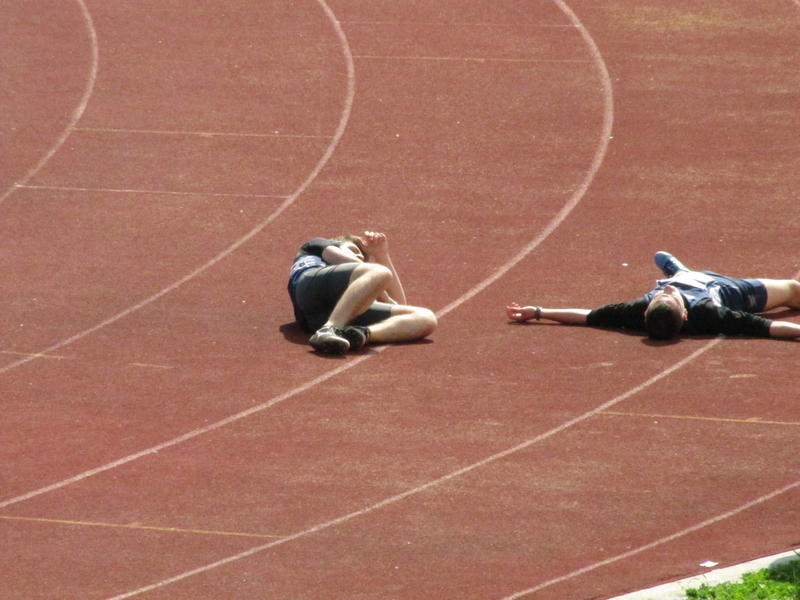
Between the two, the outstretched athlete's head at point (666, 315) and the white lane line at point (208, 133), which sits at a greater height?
the outstretched athlete's head at point (666, 315)

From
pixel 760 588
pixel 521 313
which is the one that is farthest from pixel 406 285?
pixel 760 588

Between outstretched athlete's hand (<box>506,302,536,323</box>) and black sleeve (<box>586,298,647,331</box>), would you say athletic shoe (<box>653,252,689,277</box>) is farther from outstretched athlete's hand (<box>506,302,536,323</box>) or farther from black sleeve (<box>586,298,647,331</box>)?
outstretched athlete's hand (<box>506,302,536,323</box>)

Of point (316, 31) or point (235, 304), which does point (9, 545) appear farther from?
point (316, 31)

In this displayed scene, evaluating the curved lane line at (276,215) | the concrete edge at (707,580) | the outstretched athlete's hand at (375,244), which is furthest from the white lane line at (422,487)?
the outstretched athlete's hand at (375,244)

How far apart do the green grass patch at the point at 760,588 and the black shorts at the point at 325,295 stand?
4.12m

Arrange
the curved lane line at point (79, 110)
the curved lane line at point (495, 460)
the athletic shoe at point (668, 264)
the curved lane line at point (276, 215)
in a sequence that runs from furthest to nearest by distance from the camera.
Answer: the curved lane line at point (79, 110)
the athletic shoe at point (668, 264)
the curved lane line at point (276, 215)
the curved lane line at point (495, 460)

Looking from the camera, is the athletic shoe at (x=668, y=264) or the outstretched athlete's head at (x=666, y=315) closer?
the outstretched athlete's head at (x=666, y=315)

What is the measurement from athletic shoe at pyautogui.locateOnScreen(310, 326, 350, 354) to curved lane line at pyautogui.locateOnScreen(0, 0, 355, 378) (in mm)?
1756

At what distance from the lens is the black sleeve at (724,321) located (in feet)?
31.2

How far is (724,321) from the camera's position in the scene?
9.55 meters

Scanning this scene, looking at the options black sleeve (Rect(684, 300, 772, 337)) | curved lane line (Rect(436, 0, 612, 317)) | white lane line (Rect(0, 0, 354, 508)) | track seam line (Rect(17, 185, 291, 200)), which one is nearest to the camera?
white lane line (Rect(0, 0, 354, 508))

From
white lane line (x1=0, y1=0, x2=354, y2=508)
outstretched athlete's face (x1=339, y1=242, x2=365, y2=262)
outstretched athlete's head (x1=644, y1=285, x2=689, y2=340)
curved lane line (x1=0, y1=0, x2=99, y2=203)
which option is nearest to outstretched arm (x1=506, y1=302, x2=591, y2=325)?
outstretched athlete's head (x1=644, y1=285, x2=689, y2=340)

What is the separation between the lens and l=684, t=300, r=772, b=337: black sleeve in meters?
9.50

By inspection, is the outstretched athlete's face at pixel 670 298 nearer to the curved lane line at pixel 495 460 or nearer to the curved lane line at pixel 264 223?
the curved lane line at pixel 495 460
